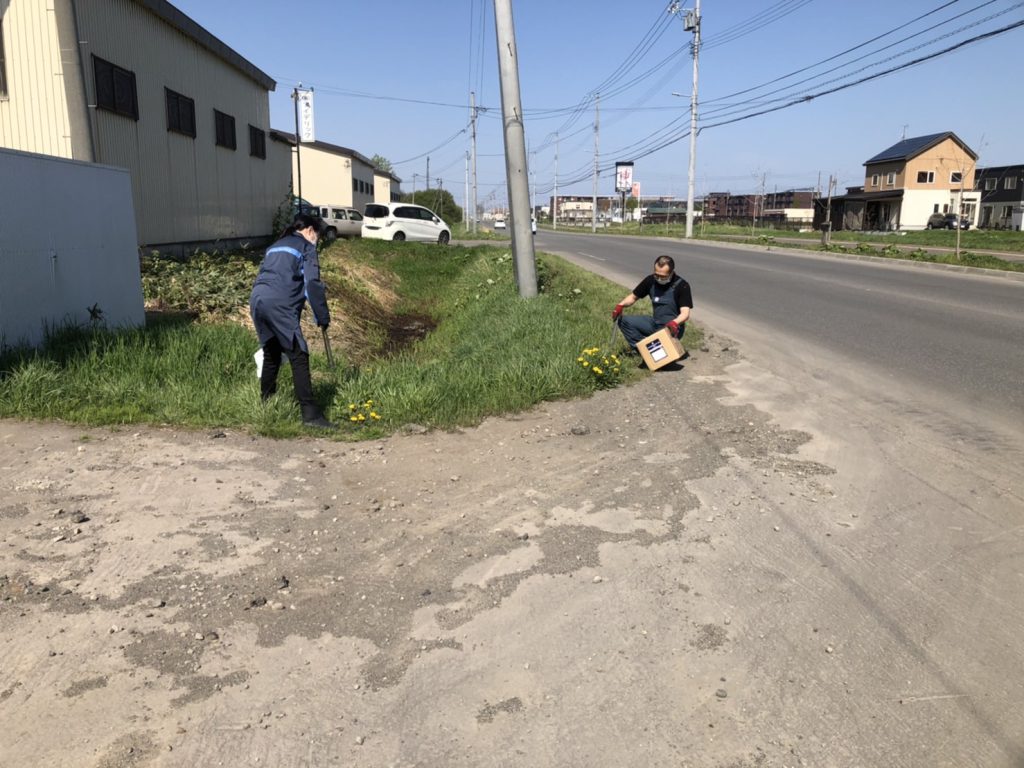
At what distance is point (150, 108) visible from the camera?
15.4 meters

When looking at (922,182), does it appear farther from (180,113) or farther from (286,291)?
(286,291)

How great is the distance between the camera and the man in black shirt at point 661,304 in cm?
851

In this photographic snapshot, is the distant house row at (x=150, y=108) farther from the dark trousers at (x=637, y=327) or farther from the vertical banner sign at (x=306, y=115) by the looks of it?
the dark trousers at (x=637, y=327)

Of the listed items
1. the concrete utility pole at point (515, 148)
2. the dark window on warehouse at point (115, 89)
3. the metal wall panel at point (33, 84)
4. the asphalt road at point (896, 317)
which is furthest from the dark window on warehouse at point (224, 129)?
the concrete utility pole at point (515, 148)

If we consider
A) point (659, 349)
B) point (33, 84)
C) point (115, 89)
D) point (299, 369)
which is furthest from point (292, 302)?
point (115, 89)

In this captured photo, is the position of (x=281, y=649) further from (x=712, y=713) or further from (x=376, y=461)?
(x=376, y=461)

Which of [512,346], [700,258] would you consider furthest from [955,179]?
[512,346]

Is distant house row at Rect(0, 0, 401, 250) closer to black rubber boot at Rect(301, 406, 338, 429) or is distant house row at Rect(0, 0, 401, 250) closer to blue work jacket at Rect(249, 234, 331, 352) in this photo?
blue work jacket at Rect(249, 234, 331, 352)

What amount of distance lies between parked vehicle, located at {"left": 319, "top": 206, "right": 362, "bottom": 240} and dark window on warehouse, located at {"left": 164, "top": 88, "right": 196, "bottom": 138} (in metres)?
14.3

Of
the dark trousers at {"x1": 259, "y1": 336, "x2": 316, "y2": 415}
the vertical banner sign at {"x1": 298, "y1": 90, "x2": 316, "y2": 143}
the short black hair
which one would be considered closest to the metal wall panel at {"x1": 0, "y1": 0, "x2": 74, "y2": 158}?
the short black hair

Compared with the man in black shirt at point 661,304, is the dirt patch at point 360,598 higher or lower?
lower

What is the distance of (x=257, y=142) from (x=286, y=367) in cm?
1774

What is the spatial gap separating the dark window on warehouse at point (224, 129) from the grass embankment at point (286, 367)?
7594 mm

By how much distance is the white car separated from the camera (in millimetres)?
29141
